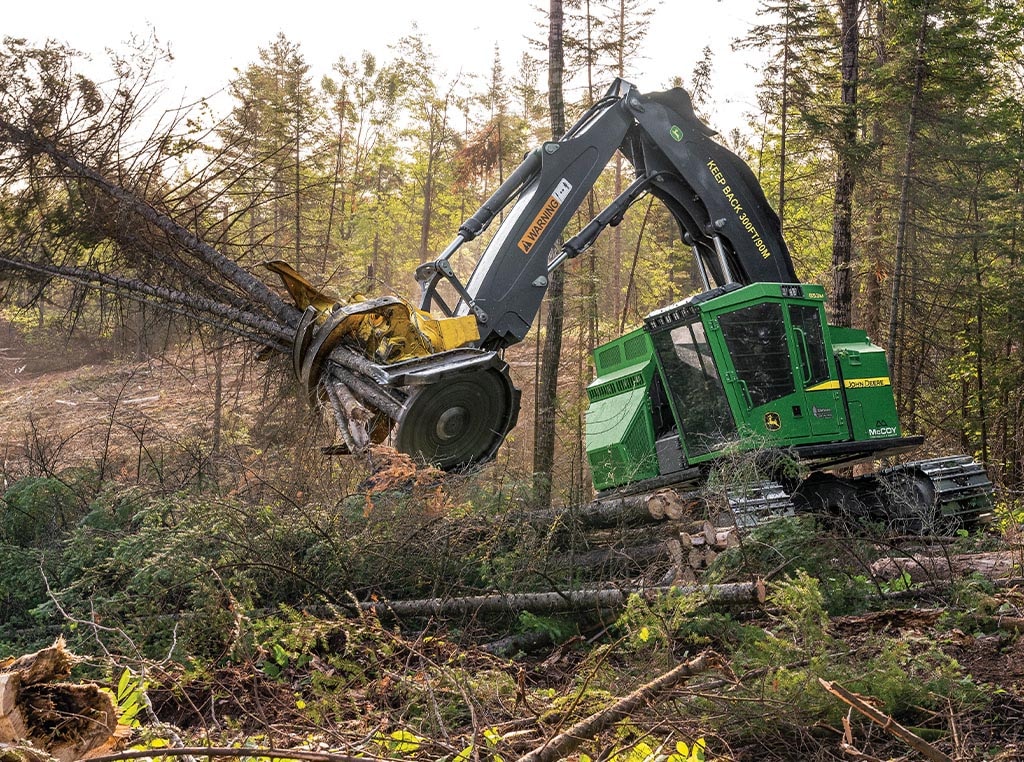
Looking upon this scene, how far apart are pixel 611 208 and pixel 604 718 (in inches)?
279

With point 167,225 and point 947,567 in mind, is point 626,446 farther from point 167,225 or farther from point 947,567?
point 167,225

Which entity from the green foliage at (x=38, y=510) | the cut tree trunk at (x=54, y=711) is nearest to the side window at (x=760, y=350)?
the green foliage at (x=38, y=510)

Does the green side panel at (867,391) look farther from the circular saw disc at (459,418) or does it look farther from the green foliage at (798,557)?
the circular saw disc at (459,418)

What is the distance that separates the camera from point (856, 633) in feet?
19.1

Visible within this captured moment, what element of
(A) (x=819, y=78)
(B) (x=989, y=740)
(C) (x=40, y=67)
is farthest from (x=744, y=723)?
(A) (x=819, y=78)

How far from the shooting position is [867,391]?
32.9ft

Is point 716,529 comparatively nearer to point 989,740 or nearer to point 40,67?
point 989,740

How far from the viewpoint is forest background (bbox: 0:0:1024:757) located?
22.7ft

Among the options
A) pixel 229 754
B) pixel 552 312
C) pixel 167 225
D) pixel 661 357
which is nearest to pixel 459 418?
pixel 661 357

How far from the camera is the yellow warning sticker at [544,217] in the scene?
9195 millimetres

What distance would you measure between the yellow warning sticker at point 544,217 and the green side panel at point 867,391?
333cm

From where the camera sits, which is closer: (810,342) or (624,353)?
(810,342)

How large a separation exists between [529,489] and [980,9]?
1375 cm

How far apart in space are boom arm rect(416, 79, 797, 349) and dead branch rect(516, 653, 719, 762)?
4.95 m
